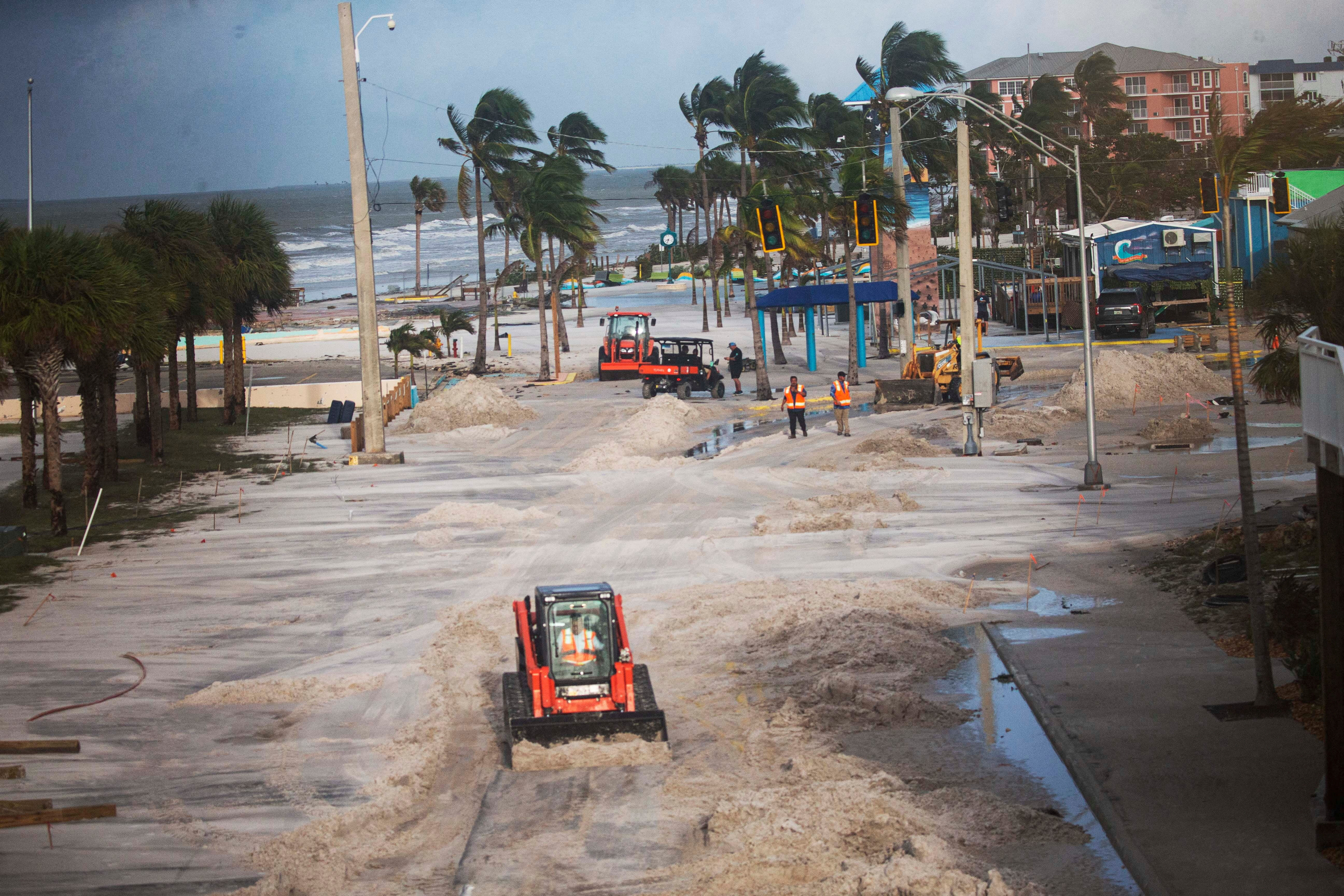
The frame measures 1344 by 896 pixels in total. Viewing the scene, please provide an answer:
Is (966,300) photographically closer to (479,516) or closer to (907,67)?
(479,516)

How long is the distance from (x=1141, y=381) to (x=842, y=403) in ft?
33.5

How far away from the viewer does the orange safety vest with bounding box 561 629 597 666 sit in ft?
37.8

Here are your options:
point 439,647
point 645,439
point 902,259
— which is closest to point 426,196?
point 902,259

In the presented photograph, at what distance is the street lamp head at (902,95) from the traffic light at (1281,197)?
12.7 m

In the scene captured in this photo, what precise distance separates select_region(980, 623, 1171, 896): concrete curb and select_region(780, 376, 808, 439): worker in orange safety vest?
1682 cm

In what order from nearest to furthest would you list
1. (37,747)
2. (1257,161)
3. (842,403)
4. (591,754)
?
(591,754)
(37,747)
(1257,161)
(842,403)

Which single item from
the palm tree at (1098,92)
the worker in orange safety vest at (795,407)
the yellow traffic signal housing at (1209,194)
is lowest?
the worker in orange safety vest at (795,407)

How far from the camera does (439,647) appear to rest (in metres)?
15.4

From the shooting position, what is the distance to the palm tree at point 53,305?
22.6 metres

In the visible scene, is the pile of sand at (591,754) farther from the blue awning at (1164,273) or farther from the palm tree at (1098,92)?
the palm tree at (1098,92)

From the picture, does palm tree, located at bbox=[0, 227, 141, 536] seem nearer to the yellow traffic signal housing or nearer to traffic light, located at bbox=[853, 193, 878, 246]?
the yellow traffic signal housing

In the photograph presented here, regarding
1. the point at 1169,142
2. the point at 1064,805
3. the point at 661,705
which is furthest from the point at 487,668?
the point at 1169,142

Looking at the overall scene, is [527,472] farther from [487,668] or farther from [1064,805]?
[1064,805]

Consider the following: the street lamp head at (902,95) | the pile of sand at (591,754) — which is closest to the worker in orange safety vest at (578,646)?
the pile of sand at (591,754)
